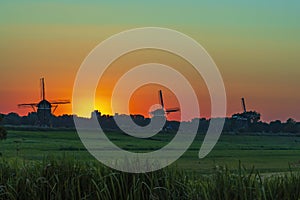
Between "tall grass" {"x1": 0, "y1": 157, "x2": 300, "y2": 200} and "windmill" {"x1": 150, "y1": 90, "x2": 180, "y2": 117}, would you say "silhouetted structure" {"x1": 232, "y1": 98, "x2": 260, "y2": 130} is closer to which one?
"windmill" {"x1": 150, "y1": 90, "x2": 180, "y2": 117}

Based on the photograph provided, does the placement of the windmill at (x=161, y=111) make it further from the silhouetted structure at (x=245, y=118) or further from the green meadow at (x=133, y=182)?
the green meadow at (x=133, y=182)

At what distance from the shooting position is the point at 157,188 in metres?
7.20

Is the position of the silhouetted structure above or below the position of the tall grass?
above

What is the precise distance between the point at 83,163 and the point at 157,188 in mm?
1611

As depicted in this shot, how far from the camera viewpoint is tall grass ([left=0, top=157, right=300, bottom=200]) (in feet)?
21.5

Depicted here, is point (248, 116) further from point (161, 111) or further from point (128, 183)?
point (128, 183)

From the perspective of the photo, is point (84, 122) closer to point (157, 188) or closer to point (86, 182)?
point (86, 182)

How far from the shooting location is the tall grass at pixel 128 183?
258 inches

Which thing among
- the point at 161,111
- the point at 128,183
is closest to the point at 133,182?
the point at 128,183

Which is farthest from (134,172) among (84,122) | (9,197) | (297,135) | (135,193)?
(297,135)

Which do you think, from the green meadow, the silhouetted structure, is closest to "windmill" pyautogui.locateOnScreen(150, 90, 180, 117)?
the silhouetted structure

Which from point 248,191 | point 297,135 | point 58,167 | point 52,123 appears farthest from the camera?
point 297,135

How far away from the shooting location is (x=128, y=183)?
764 cm

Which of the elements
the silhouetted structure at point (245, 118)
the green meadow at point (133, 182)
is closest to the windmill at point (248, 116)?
the silhouetted structure at point (245, 118)
